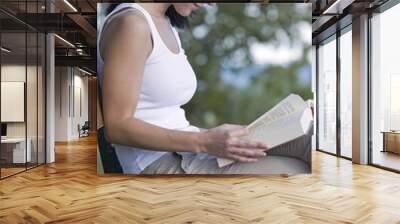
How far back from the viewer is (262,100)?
6539 mm

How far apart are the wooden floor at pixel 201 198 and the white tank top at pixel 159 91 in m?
0.43

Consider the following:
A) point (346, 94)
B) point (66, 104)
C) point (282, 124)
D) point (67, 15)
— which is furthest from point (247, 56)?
point (66, 104)

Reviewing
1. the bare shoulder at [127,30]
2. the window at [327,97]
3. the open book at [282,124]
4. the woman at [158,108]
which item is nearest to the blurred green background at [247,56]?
the open book at [282,124]

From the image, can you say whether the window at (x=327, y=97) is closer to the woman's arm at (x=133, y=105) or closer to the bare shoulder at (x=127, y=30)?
the woman's arm at (x=133, y=105)

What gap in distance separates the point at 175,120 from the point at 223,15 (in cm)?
186

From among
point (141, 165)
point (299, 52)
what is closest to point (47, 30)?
point (141, 165)

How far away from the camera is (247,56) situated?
660 cm

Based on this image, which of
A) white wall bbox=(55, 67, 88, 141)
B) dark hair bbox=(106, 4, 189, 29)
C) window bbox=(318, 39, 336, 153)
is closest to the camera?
dark hair bbox=(106, 4, 189, 29)

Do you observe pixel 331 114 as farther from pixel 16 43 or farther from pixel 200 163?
pixel 16 43

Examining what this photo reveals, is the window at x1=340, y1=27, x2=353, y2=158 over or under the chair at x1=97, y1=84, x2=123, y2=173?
over

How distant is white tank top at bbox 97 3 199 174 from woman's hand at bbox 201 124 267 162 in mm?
316

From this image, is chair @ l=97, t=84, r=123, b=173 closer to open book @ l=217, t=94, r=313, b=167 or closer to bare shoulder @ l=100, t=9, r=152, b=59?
bare shoulder @ l=100, t=9, r=152, b=59

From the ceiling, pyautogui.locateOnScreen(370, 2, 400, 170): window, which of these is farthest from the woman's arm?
pyautogui.locateOnScreen(370, 2, 400, 170): window

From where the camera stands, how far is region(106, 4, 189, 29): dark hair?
6446 mm
